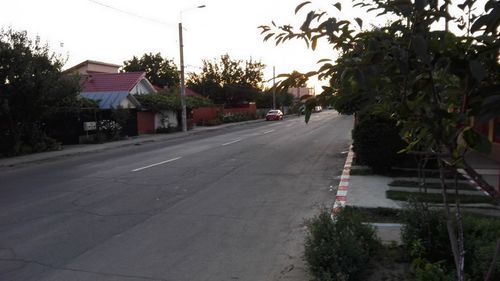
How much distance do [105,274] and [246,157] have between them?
486 inches

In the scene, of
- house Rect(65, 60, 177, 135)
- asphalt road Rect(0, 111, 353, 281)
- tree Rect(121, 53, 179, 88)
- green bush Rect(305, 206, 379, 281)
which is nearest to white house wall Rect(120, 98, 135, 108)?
house Rect(65, 60, 177, 135)

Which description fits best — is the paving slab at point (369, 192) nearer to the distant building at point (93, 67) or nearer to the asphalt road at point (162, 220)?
the asphalt road at point (162, 220)

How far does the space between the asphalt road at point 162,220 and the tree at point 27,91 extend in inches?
255

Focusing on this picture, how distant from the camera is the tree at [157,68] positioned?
78.5m

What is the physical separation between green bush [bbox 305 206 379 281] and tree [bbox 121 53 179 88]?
7435 centimetres

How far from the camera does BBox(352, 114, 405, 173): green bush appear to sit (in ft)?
38.7

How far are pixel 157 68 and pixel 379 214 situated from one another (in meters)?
75.0

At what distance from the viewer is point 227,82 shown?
6850 centimetres

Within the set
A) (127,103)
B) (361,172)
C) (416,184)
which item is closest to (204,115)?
(127,103)

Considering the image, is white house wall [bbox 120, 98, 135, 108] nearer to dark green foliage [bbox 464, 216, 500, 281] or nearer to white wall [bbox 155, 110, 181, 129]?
white wall [bbox 155, 110, 181, 129]

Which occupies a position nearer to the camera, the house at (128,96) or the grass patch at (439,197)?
the grass patch at (439,197)

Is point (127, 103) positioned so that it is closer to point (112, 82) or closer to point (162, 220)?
point (112, 82)

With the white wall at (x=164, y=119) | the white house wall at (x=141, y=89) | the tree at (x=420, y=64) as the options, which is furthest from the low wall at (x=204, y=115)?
the tree at (x=420, y=64)

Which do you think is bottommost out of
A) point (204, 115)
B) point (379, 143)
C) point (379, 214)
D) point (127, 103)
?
point (379, 214)
